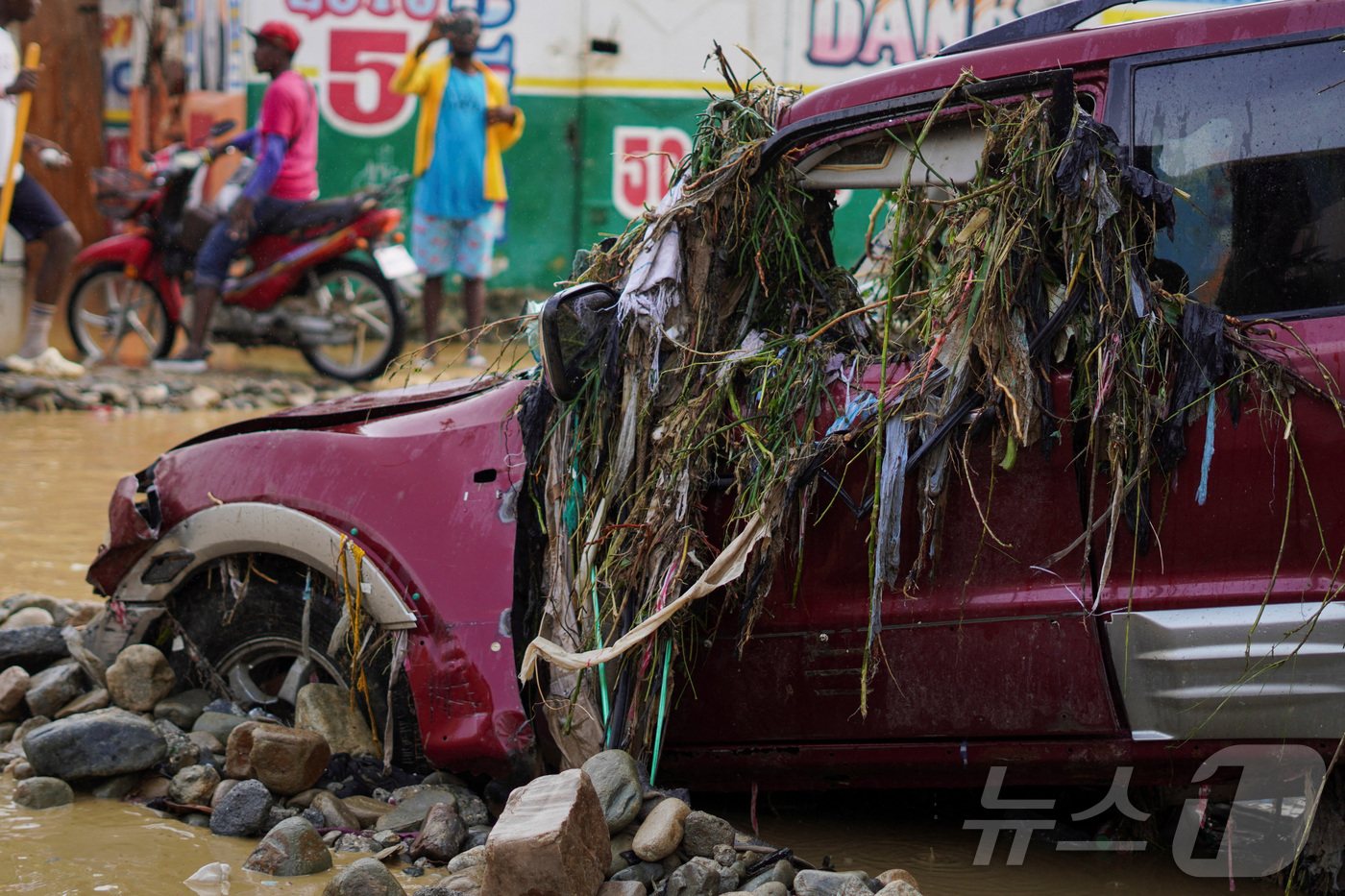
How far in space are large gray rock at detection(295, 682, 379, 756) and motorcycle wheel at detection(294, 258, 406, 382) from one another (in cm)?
712

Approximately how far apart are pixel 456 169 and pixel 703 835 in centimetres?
1016

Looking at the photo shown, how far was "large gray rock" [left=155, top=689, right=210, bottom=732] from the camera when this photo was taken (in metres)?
3.38

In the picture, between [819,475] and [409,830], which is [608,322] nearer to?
[819,475]

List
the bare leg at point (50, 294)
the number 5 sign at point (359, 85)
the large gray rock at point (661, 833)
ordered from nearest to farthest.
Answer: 1. the large gray rock at point (661, 833)
2. the bare leg at point (50, 294)
3. the number 5 sign at point (359, 85)

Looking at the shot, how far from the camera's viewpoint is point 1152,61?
2623 millimetres

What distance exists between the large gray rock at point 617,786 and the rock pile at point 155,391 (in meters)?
7.44

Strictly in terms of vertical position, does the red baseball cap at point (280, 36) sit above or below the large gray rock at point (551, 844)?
above

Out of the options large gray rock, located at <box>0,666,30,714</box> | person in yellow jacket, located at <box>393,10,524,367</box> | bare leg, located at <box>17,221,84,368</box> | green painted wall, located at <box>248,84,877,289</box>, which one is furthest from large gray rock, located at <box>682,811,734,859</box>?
green painted wall, located at <box>248,84,877,289</box>

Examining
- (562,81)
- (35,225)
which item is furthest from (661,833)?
(562,81)

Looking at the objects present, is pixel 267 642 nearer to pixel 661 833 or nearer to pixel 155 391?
pixel 661 833

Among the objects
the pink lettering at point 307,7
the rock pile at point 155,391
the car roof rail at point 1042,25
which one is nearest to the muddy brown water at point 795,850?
the car roof rail at point 1042,25

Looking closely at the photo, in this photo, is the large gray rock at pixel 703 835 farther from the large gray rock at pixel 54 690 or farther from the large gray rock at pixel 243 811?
the large gray rock at pixel 54 690

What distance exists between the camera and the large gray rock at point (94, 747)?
3.18 metres

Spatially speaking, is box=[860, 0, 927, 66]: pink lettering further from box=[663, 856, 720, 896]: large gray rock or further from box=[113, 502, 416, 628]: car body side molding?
box=[663, 856, 720, 896]: large gray rock
